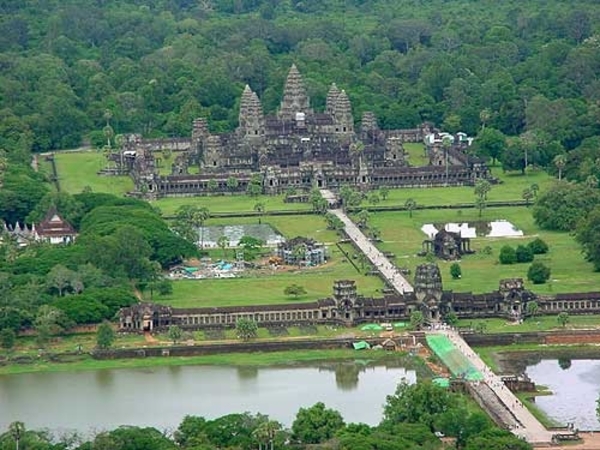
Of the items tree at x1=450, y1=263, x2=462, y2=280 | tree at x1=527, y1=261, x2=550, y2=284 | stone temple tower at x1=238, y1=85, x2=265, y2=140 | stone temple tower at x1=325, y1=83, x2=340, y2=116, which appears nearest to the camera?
tree at x1=527, y1=261, x2=550, y2=284

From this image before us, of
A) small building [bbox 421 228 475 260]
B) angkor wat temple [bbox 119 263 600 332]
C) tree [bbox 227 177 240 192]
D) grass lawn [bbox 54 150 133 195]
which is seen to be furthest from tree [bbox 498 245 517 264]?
grass lawn [bbox 54 150 133 195]

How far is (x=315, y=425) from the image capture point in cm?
7075

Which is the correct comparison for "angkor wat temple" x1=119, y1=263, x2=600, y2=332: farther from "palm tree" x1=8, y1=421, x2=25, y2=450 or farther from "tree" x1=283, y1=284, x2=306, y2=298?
"palm tree" x1=8, y1=421, x2=25, y2=450

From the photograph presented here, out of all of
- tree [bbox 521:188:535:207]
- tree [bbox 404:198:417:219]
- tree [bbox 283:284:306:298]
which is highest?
tree [bbox 521:188:535:207]

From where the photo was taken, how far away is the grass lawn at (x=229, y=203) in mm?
112375

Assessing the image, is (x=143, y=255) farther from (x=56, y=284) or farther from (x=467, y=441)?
(x=467, y=441)

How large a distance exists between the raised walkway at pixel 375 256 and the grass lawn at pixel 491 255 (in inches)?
31.5

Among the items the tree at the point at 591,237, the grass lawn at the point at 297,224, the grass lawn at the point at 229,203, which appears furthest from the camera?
the grass lawn at the point at 229,203

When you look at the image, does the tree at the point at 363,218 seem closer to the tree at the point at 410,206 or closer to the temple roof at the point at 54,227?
the tree at the point at 410,206

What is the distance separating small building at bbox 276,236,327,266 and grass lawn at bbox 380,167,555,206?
45.6ft

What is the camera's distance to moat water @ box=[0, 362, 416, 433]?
7562cm

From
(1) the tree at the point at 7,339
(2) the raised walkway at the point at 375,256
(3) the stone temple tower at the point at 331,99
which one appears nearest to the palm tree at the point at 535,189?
(2) the raised walkway at the point at 375,256

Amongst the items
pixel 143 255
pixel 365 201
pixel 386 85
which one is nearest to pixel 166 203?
pixel 365 201

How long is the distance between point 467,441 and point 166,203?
1857 inches
